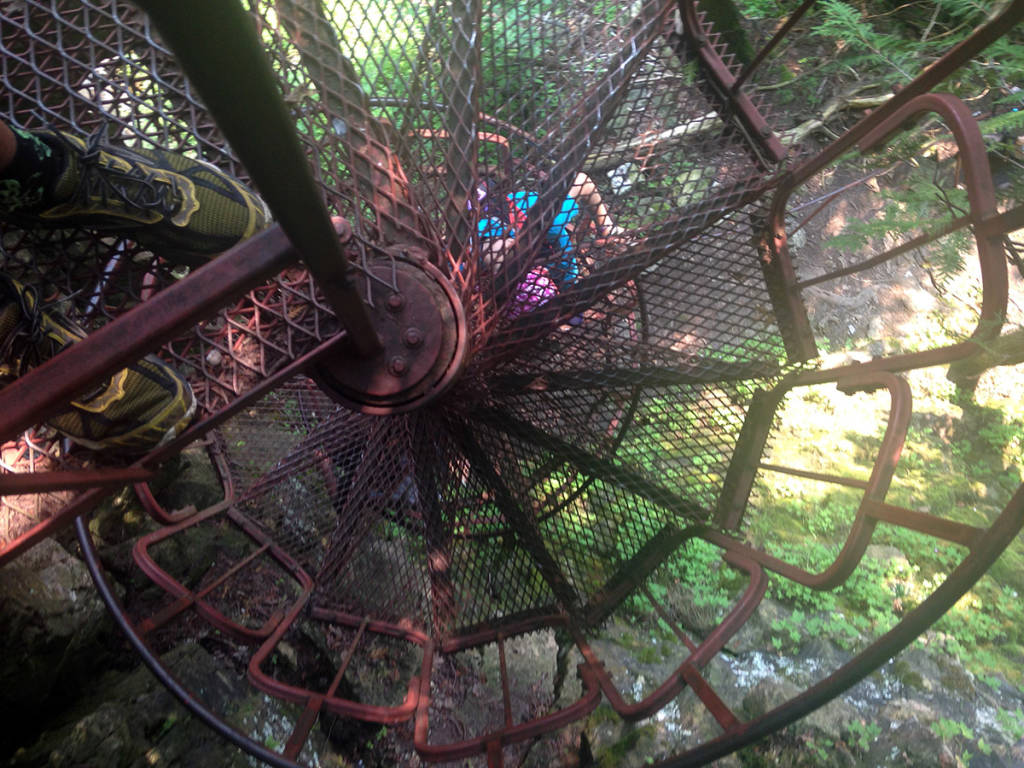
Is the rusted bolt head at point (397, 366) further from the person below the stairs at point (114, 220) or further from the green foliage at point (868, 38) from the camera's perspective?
the green foliage at point (868, 38)

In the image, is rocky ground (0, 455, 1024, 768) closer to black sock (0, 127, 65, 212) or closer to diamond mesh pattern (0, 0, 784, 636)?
diamond mesh pattern (0, 0, 784, 636)

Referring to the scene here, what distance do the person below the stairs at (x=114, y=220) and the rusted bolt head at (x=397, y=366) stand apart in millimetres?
497

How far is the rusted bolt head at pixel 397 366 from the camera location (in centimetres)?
155

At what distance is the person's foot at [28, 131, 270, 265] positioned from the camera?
1.26m

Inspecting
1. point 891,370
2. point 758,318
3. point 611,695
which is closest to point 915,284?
point 758,318

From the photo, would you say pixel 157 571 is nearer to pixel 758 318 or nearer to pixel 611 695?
pixel 611 695

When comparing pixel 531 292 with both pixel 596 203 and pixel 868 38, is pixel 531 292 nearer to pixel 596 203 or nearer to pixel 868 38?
pixel 596 203

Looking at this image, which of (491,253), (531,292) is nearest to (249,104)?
(491,253)

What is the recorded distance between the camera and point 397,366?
1555 mm

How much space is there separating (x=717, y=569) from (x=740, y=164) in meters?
2.27

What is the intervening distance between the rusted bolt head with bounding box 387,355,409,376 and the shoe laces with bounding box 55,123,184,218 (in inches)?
24.0

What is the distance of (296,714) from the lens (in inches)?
108

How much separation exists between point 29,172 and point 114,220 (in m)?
0.17

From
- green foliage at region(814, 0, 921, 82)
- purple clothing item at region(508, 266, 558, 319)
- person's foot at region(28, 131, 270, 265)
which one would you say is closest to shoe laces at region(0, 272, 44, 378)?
person's foot at region(28, 131, 270, 265)
